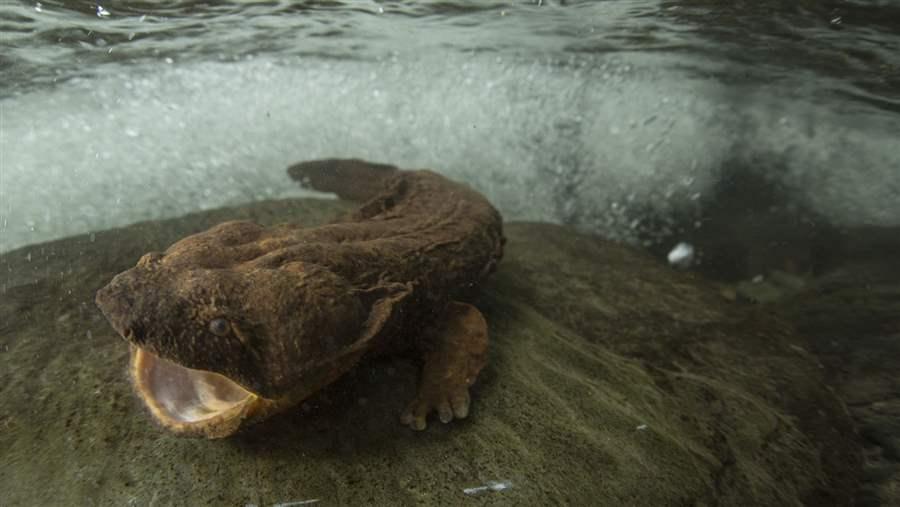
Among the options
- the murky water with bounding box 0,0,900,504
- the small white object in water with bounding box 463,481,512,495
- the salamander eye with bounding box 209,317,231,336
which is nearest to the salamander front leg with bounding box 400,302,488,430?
the small white object in water with bounding box 463,481,512,495

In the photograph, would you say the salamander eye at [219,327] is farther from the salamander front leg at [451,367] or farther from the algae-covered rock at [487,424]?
the salamander front leg at [451,367]

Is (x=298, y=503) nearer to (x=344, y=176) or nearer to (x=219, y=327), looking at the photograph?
(x=219, y=327)

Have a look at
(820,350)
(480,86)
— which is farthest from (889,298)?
(480,86)

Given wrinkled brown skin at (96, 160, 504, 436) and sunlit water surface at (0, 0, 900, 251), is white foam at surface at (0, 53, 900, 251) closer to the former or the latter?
sunlit water surface at (0, 0, 900, 251)

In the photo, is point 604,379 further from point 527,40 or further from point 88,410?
point 527,40

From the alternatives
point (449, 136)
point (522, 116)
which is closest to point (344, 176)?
point (522, 116)
